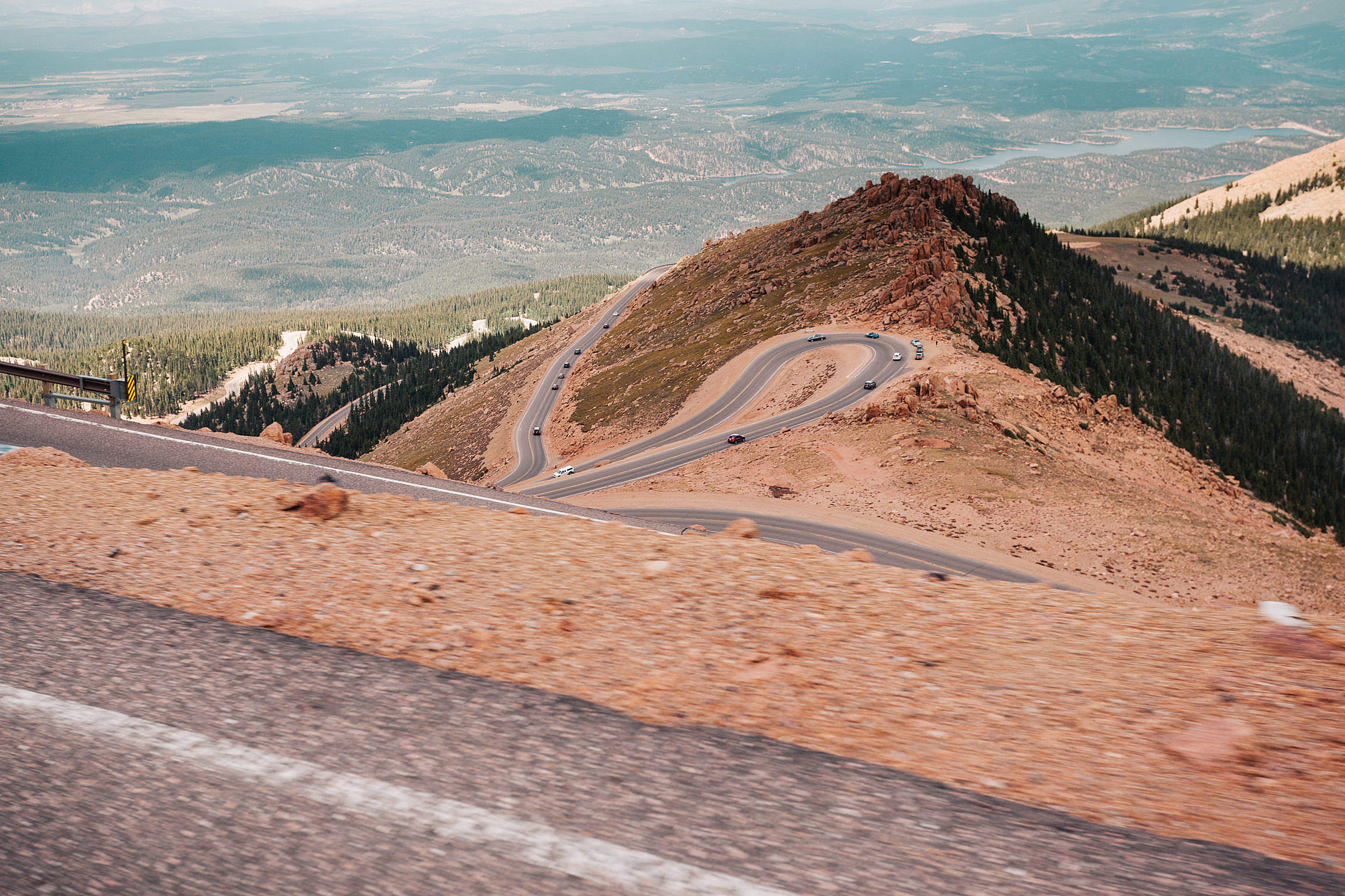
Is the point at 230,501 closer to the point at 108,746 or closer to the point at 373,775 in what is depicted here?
the point at 108,746

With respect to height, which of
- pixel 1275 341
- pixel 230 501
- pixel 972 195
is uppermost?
pixel 972 195

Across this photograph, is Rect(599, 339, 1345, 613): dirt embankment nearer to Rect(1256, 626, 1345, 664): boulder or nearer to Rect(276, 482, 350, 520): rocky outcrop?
Rect(1256, 626, 1345, 664): boulder

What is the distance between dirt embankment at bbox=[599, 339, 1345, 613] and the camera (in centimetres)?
4916

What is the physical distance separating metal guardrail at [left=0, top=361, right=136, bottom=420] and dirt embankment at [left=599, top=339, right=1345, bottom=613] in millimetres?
37445

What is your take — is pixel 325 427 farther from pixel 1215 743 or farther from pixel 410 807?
pixel 1215 743

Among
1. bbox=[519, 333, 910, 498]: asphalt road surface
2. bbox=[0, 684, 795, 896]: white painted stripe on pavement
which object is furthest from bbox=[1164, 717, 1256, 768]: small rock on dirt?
bbox=[519, 333, 910, 498]: asphalt road surface

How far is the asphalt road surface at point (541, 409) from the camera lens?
3622 inches

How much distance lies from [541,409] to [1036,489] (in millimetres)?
78810

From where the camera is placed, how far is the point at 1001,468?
55.9 m

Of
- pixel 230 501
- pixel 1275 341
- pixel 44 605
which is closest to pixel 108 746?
pixel 44 605

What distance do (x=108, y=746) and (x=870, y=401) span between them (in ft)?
211

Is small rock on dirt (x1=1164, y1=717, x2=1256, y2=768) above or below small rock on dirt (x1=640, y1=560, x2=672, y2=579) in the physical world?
above

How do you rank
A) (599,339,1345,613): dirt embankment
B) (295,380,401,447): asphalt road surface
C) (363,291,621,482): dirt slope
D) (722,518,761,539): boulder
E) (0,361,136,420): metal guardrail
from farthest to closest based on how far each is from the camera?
(295,380,401,447): asphalt road surface, (363,291,621,482): dirt slope, (599,339,1345,613): dirt embankment, (0,361,136,420): metal guardrail, (722,518,761,539): boulder

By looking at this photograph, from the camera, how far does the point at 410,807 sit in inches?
183
